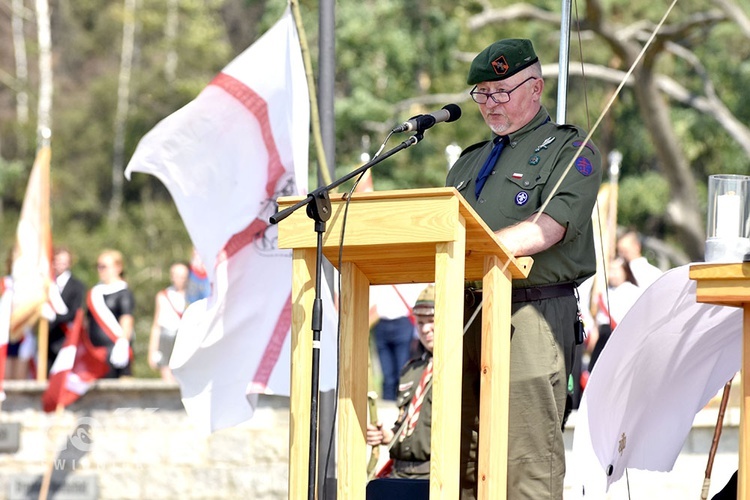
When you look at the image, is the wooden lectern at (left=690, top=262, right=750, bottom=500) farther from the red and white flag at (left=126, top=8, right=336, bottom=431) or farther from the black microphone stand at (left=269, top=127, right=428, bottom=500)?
the red and white flag at (left=126, top=8, right=336, bottom=431)

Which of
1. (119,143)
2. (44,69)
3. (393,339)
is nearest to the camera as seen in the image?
(393,339)

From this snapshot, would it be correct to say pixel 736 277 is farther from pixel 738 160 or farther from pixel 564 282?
pixel 738 160

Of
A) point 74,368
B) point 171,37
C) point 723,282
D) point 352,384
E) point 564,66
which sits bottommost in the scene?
point 352,384

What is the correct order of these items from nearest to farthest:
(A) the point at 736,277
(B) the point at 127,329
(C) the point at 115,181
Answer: (A) the point at 736,277, (B) the point at 127,329, (C) the point at 115,181

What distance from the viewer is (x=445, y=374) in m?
3.80

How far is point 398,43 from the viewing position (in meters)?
18.5

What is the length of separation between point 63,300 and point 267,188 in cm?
520

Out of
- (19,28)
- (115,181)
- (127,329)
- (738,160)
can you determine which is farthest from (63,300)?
(19,28)

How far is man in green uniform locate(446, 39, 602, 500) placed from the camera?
4293 millimetres

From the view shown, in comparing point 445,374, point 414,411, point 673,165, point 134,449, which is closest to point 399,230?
point 445,374

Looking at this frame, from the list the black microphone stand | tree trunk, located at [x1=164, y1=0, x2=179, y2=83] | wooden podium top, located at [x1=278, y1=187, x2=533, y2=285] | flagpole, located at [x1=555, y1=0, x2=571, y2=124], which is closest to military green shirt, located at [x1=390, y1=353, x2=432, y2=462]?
flagpole, located at [x1=555, y1=0, x2=571, y2=124]

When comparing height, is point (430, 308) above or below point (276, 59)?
below

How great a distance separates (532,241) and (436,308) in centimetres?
52

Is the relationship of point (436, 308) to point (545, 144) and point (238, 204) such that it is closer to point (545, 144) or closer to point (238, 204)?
point (545, 144)
